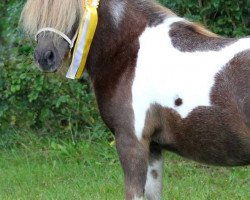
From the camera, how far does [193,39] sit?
4098 mm

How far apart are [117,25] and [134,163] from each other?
867 millimetres

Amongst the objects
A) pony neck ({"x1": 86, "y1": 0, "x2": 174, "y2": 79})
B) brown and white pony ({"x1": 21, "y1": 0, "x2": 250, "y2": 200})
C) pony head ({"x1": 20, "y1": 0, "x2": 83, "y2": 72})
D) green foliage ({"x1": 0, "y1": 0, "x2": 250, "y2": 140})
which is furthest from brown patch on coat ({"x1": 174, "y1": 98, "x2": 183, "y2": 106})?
green foliage ({"x1": 0, "y1": 0, "x2": 250, "y2": 140})

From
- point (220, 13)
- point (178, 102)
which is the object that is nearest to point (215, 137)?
point (178, 102)

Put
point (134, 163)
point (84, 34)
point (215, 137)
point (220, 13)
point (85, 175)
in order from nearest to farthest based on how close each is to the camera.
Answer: point (215, 137) < point (134, 163) < point (84, 34) < point (85, 175) < point (220, 13)

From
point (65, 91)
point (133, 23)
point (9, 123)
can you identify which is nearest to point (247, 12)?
point (65, 91)

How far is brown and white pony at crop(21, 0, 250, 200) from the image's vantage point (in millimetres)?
3906

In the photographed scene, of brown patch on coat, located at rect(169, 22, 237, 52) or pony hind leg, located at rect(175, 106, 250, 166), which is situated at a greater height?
brown patch on coat, located at rect(169, 22, 237, 52)

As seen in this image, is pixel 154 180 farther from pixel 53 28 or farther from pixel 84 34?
pixel 53 28

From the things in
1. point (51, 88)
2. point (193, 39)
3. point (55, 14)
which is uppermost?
point (55, 14)

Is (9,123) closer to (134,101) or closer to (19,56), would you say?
(19,56)

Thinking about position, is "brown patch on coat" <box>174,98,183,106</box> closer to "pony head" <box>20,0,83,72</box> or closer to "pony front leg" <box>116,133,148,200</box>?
"pony front leg" <box>116,133,148,200</box>

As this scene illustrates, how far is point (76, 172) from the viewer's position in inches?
267

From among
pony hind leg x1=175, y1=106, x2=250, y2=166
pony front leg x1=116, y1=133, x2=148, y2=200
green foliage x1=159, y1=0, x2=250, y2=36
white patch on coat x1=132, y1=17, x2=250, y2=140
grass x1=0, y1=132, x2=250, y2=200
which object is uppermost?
white patch on coat x1=132, y1=17, x2=250, y2=140

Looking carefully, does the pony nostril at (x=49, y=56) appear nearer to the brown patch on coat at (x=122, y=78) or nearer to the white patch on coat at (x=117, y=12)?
the brown patch on coat at (x=122, y=78)
